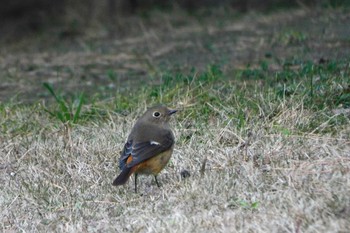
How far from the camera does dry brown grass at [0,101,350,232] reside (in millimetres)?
5800

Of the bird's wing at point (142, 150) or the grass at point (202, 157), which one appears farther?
the bird's wing at point (142, 150)

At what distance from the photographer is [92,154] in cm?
774

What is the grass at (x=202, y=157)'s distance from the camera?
5.94 m

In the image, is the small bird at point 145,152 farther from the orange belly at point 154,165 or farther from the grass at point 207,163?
the grass at point 207,163

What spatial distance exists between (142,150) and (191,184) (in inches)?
21.4

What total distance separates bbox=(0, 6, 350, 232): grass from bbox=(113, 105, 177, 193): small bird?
0.16 m

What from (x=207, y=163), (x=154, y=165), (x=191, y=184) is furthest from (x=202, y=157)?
(x=191, y=184)

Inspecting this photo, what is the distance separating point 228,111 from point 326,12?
236 inches

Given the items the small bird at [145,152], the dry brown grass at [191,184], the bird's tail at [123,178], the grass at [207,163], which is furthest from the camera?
the small bird at [145,152]

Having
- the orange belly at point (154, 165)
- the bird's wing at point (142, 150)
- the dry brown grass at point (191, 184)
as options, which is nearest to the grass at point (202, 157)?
the dry brown grass at point (191, 184)

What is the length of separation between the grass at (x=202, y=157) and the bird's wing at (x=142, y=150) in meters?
0.24

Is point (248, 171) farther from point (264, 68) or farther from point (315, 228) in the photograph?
point (264, 68)

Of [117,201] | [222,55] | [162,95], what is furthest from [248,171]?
[222,55]

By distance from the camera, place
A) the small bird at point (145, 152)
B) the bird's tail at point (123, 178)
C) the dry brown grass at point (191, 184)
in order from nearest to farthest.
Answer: the dry brown grass at point (191, 184) → the bird's tail at point (123, 178) → the small bird at point (145, 152)
